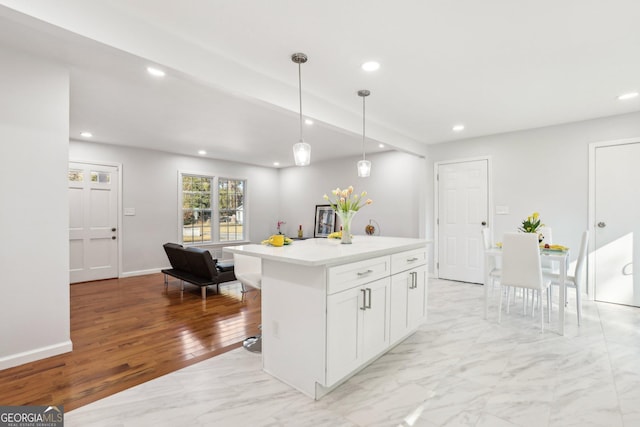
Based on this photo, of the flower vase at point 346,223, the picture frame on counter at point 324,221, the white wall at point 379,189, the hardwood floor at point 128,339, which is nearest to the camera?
the hardwood floor at point 128,339

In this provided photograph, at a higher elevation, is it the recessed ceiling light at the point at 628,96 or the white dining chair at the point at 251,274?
the recessed ceiling light at the point at 628,96

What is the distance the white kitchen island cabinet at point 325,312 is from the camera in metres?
1.92

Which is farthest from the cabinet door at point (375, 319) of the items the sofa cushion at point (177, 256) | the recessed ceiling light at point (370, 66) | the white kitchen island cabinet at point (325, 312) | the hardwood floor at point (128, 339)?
the sofa cushion at point (177, 256)

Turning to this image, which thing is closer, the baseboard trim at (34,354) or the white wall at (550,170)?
the baseboard trim at (34,354)

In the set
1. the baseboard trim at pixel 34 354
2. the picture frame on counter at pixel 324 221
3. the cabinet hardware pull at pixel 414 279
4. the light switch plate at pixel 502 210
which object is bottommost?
the baseboard trim at pixel 34 354

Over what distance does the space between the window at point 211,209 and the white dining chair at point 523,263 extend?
603 centimetres

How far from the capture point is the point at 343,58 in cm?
258

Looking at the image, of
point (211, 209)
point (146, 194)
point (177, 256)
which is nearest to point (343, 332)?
point (177, 256)

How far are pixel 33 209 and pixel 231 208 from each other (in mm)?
5329

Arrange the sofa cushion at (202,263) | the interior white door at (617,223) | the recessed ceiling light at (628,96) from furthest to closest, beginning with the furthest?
the sofa cushion at (202,263) → the interior white door at (617,223) → the recessed ceiling light at (628,96)

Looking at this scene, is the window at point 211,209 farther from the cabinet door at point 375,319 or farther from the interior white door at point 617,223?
the interior white door at point 617,223

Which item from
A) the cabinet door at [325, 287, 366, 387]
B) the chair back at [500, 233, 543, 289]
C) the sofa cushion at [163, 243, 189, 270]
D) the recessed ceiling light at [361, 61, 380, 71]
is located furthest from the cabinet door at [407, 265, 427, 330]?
the sofa cushion at [163, 243, 189, 270]

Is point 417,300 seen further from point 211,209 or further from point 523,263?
point 211,209

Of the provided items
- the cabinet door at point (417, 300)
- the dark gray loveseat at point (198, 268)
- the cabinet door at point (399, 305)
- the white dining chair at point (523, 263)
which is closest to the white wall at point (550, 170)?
the white dining chair at point (523, 263)
